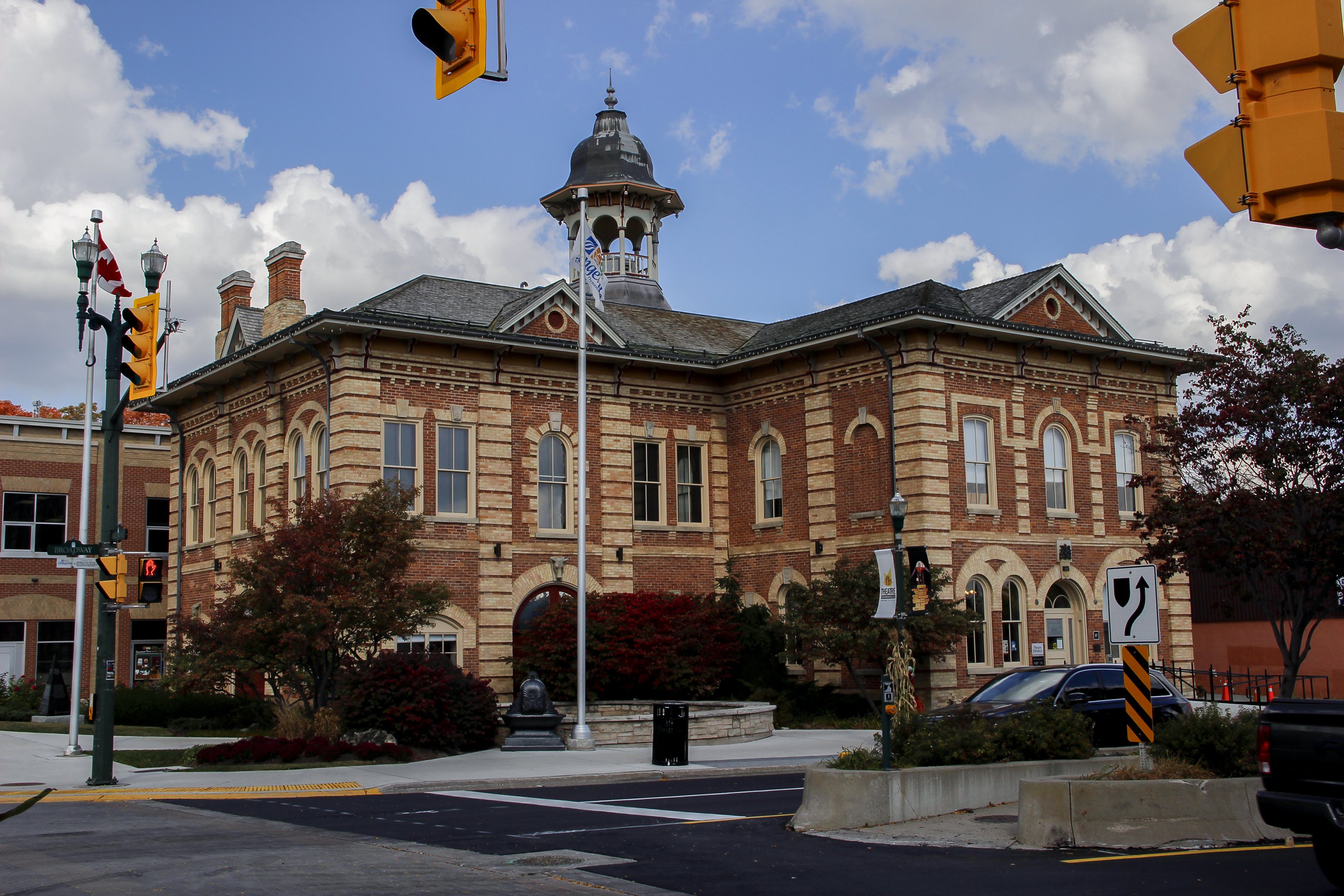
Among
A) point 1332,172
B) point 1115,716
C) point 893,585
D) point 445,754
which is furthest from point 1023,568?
point 1332,172

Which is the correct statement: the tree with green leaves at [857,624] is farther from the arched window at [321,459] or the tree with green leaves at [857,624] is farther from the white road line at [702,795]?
the arched window at [321,459]

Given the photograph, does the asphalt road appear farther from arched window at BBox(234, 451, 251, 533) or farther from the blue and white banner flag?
arched window at BBox(234, 451, 251, 533)

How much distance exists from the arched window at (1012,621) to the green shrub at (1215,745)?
17.9 m

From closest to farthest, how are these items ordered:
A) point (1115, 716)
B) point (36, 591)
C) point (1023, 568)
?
point (1115, 716), point (1023, 568), point (36, 591)

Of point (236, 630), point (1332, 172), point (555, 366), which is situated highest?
point (555, 366)

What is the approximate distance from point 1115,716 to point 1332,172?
17.2 metres

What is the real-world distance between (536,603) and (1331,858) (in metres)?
23.2

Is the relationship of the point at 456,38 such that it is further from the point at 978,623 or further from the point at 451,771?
the point at 978,623

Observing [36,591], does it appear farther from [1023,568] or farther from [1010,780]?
[1010,780]

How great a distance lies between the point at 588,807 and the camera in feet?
53.6

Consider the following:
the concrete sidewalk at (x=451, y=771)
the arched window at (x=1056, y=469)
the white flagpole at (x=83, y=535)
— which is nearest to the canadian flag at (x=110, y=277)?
the white flagpole at (x=83, y=535)

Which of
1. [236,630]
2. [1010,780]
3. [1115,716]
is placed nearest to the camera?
[1010,780]

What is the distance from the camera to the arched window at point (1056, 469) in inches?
1286

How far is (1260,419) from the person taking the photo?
23750 mm
